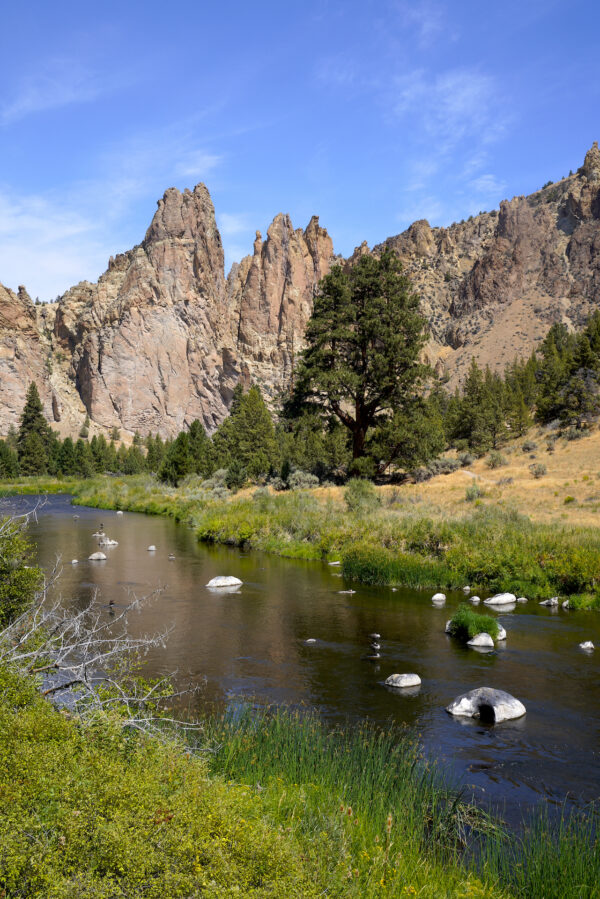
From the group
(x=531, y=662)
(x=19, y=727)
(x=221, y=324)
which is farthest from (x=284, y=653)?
(x=221, y=324)

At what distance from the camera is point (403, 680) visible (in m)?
11.5

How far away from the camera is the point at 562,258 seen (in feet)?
500

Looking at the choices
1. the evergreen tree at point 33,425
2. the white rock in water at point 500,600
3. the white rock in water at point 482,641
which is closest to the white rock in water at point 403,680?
the white rock in water at point 482,641

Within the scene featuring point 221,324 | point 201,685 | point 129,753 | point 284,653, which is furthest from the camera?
point 221,324

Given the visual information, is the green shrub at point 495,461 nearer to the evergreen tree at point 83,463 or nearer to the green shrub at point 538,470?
the green shrub at point 538,470

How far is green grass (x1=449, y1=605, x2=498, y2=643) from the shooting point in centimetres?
1450

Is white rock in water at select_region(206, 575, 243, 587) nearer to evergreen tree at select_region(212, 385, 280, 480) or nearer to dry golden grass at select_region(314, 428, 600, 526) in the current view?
dry golden grass at select_region(314, 428, 600, 526)

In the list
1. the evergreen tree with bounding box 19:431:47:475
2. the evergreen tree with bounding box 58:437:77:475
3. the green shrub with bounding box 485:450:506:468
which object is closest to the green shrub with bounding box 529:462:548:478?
the green shrub with bounding box 485:450:506:468

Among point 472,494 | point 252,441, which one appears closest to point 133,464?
point 252,441

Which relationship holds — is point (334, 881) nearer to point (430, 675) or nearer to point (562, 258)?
point (430, 675)

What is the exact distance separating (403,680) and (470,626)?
12.1ft

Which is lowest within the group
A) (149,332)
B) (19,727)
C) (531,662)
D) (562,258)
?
(531,662)

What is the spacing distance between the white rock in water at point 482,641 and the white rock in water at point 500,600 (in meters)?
4.02

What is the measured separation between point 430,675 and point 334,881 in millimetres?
8248
